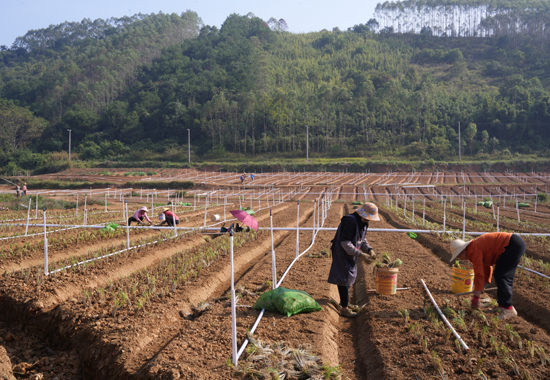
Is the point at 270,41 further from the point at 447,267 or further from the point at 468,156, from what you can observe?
the point at 447,267

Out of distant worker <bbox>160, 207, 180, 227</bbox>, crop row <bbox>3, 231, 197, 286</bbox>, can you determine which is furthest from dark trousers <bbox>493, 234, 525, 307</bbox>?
distant worker <bbox>160, 207, 180, 227</bbox>

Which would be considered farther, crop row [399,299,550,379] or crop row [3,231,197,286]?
crop row [3,231,197,286]

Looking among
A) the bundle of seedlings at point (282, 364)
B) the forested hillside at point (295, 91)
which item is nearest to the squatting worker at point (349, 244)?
the bundle of seedlings at point (282, 364)

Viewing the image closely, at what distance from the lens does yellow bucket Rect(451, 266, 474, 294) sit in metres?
5.84

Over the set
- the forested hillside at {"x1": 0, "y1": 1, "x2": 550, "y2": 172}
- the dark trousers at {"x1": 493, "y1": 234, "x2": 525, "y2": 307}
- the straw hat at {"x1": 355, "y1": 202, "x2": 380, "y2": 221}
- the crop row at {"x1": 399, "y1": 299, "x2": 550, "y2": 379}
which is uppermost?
the forested hillside at {"x1": 0, "y1": 1, "x2": 550, "y2": 172}

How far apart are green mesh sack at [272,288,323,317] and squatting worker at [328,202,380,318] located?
394mm

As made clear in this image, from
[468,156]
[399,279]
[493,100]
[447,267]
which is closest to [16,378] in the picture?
[399,279]

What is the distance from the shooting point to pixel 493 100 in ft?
234

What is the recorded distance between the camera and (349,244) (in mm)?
4977

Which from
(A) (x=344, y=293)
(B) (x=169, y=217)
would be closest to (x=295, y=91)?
(B) (x=169, y=217)

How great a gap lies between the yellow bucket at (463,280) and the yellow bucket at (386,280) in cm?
92

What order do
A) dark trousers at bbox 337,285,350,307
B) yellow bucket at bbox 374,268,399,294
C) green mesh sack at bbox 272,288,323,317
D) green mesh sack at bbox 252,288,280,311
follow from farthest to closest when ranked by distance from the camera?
yellow bucket at bbox 374,268,399,294, dark trousers at bbox 337,285,350,307, green mesh sack at bbox 252,288,280,311, green mesh sack at bbox 272,288,323,317

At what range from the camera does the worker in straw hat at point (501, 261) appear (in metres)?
4.85

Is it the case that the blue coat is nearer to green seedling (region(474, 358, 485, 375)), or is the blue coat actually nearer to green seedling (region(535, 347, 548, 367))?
green seedling (region(474, 358, 485, 375))
